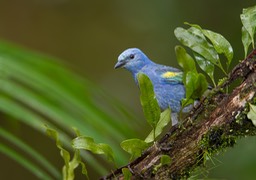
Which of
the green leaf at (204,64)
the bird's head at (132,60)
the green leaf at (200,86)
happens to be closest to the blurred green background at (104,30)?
the bird's head at (132,60)

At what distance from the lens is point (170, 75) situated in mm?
2217

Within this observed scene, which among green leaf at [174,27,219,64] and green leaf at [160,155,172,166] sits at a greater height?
green leaf at [174,27,219,64]

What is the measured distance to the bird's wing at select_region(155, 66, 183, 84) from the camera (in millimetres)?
2191

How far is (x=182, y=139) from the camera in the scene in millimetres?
1422

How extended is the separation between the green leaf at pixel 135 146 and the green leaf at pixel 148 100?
55mm

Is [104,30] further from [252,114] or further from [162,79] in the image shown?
[252,114]

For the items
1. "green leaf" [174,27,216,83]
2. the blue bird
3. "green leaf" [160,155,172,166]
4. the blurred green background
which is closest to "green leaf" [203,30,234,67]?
"green leaf" [174,27,216,83]

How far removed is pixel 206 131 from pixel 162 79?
864mm

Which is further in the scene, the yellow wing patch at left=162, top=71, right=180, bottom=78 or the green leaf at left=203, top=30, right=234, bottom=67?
the yellow wing patch at left=162, top=71, right=180, bottom=78

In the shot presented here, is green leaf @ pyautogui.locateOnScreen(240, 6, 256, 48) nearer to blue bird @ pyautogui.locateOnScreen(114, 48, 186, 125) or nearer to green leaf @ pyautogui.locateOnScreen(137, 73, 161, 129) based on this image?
green leaf @ pyautogui.locateOnScreen(137, 73, 161, 129)

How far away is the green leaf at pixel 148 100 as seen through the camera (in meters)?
1.38

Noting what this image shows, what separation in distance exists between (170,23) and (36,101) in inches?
137

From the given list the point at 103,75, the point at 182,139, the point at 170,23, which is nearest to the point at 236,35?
the point at 170,23

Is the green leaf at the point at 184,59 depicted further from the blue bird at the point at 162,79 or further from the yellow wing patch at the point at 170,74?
the yellow wing patch at the point at 170,74
